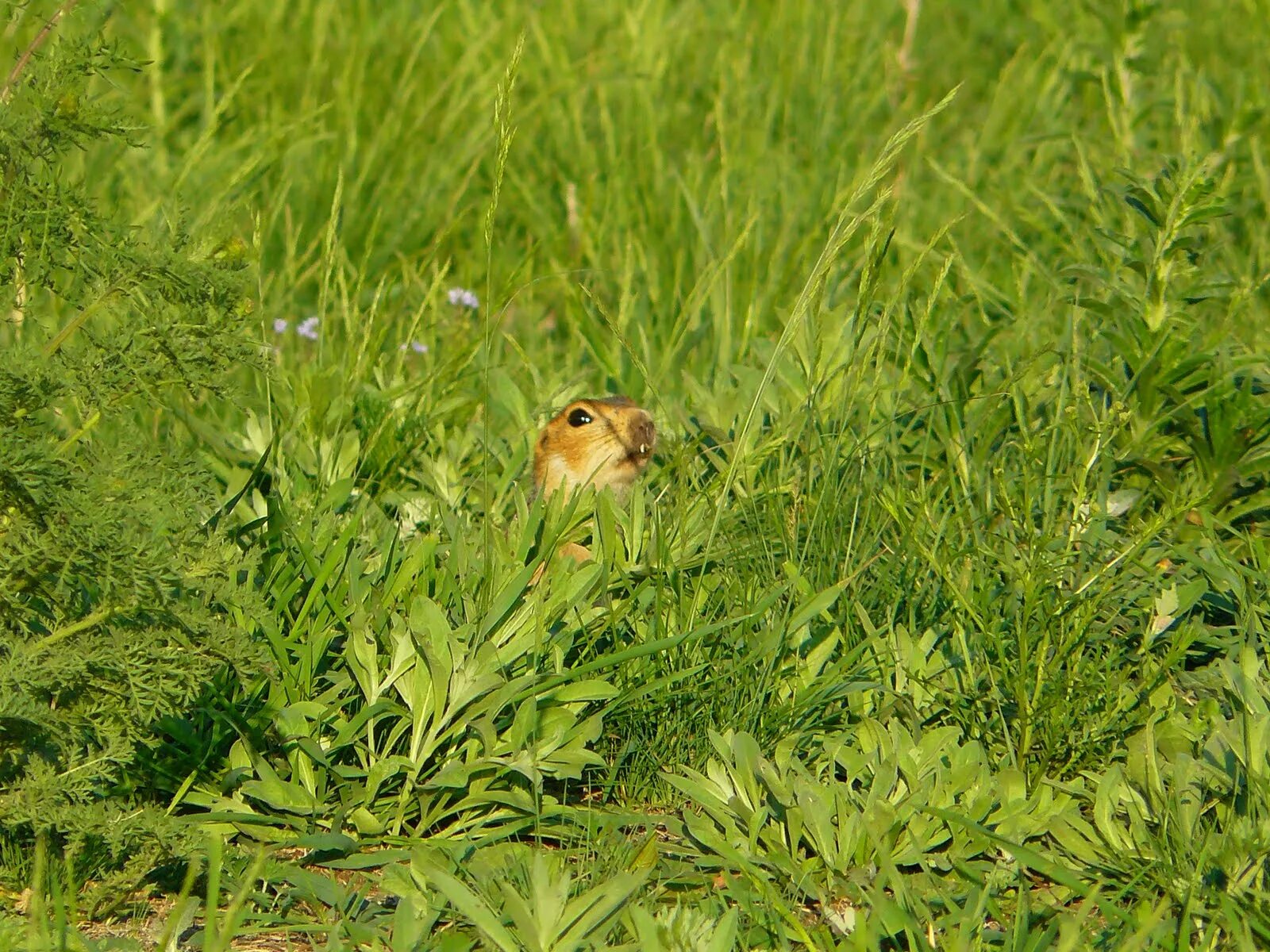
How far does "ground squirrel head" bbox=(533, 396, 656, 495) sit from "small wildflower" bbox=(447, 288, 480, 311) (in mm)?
656

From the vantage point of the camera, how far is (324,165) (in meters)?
5.70

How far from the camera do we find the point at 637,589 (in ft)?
10.9

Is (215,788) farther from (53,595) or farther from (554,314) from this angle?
(554,314)

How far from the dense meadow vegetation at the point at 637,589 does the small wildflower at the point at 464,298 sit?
0.09m

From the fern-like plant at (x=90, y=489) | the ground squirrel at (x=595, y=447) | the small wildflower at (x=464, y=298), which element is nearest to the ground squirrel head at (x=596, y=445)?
the ground squirrel at (x=595, y=447)

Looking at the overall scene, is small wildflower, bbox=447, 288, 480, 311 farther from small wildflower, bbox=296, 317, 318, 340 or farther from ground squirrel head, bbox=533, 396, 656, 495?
ground squirrel head, bbox=533, 396, 656, 495

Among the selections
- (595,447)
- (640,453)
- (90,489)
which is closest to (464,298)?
(595,447)

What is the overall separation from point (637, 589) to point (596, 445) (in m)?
1.09

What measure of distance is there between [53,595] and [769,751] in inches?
56.5

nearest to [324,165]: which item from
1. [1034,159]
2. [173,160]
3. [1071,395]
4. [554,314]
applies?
[173,160]

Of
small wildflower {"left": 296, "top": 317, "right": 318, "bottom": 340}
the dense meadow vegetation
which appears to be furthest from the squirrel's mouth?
small wildflower {"left": 296, "top": 317, "right": 318, "bottom": 340}

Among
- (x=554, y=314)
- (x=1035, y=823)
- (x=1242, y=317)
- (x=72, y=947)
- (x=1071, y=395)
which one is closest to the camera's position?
(x=72, y=947)

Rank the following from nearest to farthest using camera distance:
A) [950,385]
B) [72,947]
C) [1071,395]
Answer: [72,947] < [1071,395] < [950,385]

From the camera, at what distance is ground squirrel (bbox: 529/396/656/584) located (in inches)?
164
